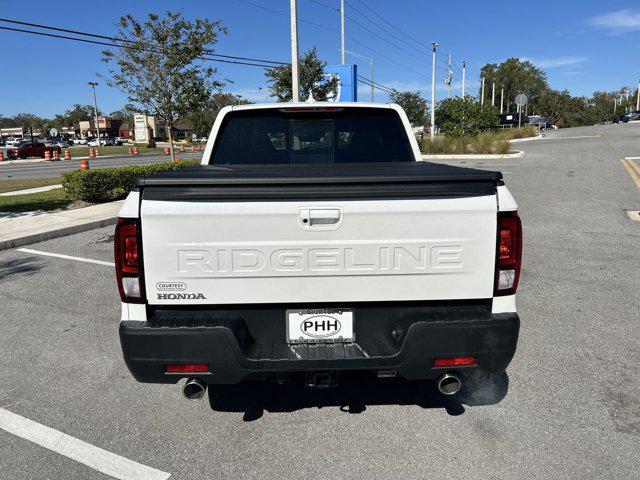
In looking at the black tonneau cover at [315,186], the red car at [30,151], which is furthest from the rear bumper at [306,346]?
the red car at [30,151]

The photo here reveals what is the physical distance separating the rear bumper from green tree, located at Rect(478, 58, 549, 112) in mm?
118107

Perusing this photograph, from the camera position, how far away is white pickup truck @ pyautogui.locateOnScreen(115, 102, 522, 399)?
256 cm

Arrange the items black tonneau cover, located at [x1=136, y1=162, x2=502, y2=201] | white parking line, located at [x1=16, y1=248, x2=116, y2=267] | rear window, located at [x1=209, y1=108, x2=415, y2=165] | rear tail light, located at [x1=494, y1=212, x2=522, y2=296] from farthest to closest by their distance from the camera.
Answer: white parking line, located at [x1=16, y1=248, x2=116, y2=267], rear window, located at [x1=209, y1=108, x2=415, y2=165], rear tail light, located at [x1=494, y1=212, x2=522, y2=296], black tonneau cover, located at [x1=136, y1=162, x2=502, y2=201]

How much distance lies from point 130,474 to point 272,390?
1.18m

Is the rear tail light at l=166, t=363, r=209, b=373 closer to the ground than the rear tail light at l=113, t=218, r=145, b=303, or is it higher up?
closer to the ground

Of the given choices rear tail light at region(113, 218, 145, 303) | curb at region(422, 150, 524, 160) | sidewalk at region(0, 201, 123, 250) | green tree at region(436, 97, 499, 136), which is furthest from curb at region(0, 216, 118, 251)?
green tree at region(436, 97, 499, 136)

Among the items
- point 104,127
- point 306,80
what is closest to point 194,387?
point 306,80

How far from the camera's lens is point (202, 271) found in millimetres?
2613

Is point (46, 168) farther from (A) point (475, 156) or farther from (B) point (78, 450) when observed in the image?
(B) point (78, 450)

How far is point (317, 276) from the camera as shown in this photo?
104 inches

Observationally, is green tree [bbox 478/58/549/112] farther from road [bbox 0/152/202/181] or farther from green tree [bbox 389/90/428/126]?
road [bbox 0/152/202/181]

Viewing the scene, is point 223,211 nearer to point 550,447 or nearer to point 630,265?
point 550,447

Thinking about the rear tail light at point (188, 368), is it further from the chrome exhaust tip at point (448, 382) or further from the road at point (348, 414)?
the chrome exhaust tip at point (448, 382)

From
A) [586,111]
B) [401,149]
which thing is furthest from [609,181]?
[586,111]
